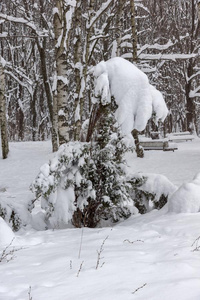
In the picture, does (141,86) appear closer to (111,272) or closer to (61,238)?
(61,238)

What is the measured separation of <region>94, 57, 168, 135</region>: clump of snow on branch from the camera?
15.4 ft

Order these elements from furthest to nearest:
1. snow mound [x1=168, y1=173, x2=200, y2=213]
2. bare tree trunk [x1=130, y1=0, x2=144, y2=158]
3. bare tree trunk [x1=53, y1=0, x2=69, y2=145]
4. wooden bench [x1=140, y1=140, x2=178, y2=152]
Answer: wooden bench [x1=140, y1=140, x2=178, y2=152], bare tree trunk [x1=130, y1=0, x2=144, y2=158], bare tree trunk [x1=53, y1=0, x2=69, y2=145], snow mound [x1=168, y1=173, x2=200, y2=213]

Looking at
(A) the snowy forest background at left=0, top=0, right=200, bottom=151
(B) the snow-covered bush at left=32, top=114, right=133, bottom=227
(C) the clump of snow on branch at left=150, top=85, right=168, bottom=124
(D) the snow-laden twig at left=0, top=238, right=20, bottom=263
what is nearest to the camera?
(D) the snow-laden twig at left=0, top=238, right=20, bottom=263

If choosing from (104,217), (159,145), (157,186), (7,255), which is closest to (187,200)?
(157,186)

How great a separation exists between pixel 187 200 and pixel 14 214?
96.1 inches

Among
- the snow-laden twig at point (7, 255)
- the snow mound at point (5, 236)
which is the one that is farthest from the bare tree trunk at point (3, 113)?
the snow-laden twig at point (7, 255)

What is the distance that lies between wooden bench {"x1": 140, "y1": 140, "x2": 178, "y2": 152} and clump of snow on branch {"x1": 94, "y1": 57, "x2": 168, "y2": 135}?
456 inches

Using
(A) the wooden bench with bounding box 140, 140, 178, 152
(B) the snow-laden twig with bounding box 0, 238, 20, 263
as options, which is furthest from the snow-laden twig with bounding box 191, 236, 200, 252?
(A) the wooden bench with bounding box 140, 140, 178, 152

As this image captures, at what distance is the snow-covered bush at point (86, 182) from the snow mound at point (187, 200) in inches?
27.5

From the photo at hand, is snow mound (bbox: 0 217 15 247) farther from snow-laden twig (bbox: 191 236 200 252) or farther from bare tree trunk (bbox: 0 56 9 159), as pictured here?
bare tree trunk (bbox: 0 56 9 159)

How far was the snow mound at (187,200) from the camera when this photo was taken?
464 cm

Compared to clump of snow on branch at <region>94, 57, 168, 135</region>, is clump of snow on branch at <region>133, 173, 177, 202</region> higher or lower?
lower

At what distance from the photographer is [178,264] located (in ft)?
9.00

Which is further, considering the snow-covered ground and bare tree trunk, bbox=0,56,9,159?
bare tree trunk, bbox=0,56,9,159
